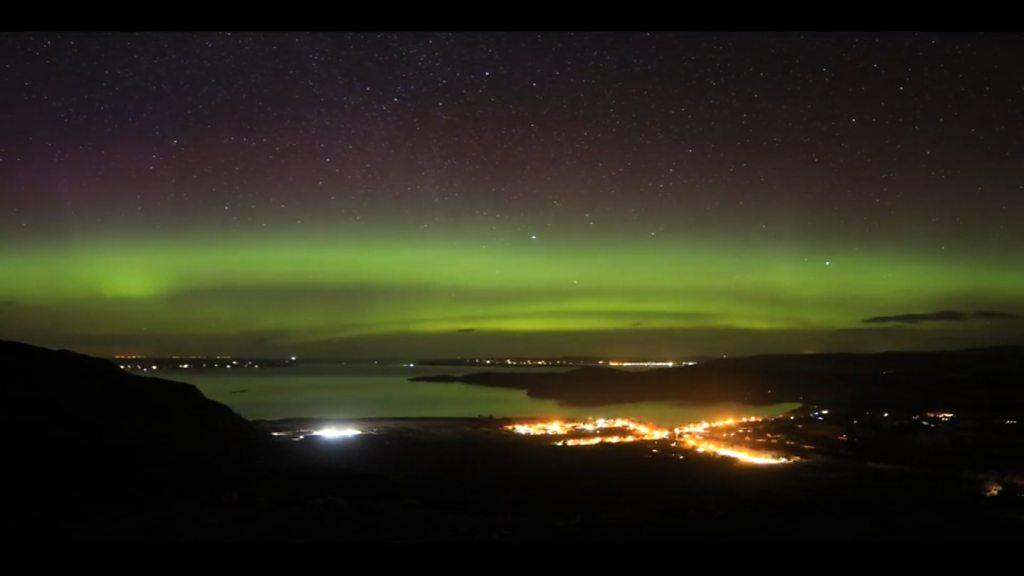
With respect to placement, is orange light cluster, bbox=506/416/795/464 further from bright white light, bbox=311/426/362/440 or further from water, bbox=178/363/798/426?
bright white light, bbox=311/426/362/440

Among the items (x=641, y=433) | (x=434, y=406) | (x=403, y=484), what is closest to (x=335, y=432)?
(x=641, y=433)

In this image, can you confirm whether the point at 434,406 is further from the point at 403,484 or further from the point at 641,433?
the point at 403,484

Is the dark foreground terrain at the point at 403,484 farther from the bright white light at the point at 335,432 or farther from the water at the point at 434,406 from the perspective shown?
the water at the point at 434,406

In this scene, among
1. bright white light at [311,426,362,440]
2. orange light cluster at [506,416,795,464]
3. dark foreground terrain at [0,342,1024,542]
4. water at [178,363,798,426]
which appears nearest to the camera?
dark foreground terrain at [0,342,1024,542]

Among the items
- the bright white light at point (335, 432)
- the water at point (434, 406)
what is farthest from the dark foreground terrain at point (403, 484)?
the water at point (434, 406)

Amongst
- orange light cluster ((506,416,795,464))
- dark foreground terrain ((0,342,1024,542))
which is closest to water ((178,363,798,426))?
orange light cluster ((506,416,795,464))
